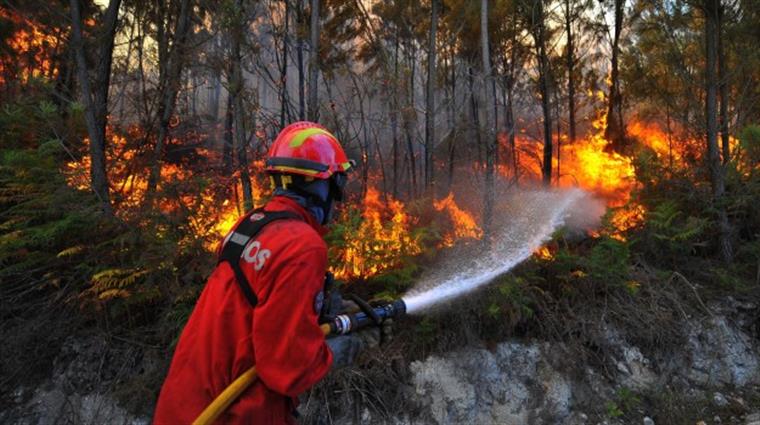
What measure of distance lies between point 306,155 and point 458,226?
5.11 meters

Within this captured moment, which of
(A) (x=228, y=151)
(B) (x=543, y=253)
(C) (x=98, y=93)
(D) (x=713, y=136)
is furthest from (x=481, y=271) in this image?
(A) (x=228, y=151)

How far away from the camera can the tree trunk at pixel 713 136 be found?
6.81 metres

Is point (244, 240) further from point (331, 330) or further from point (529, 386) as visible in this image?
point (529, 386)

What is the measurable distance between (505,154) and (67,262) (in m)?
14.2

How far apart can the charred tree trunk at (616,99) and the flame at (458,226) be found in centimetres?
785

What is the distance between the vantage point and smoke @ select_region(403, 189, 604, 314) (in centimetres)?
521

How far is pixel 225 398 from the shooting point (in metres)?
1.68

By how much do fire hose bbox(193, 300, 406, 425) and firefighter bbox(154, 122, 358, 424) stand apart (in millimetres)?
47

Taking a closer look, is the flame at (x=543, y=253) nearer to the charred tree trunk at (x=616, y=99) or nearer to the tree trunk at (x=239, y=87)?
the tree trunk at (x=239, y=87)

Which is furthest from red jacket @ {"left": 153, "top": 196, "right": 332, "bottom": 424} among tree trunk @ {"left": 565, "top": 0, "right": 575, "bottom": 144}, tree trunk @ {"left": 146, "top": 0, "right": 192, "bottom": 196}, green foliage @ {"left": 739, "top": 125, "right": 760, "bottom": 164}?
tree trunk @ {"left": 565, "top": 0, "right": 575, "bottom": 144}

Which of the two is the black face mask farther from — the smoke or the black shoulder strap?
the smoke

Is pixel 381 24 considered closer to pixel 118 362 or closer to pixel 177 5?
pixel 177 5

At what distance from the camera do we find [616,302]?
5797mm

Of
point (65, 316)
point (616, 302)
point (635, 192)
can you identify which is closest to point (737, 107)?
point (635, 192)
